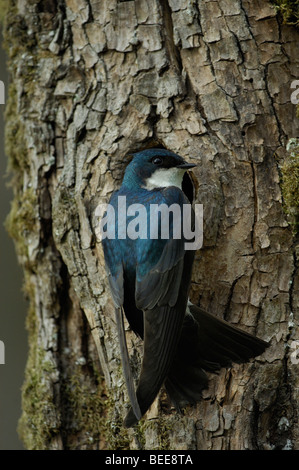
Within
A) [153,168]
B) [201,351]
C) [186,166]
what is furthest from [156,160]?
[201,351]

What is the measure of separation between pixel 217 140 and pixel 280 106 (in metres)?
0.33

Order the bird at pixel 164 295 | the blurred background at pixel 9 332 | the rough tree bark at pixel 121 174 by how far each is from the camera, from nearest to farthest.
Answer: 1. the bird at pixel 164 295
2. the rough tree bark at pixel 121 174
3. the blurred background at pixel 9 332

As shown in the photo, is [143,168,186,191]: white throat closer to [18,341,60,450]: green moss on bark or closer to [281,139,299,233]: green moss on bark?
[281,139,299,233]: green moss on bark

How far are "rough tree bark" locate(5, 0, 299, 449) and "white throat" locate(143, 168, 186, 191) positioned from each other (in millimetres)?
102

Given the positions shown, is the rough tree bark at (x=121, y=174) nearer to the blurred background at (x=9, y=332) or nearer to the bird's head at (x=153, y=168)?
the bird's head at (x=153, y=168)

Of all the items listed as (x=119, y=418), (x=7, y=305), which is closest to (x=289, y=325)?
(x=119, y=418)

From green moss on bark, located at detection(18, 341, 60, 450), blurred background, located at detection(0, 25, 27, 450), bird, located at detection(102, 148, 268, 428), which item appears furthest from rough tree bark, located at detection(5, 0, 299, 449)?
blurred background, located at detection(0, 25, 27, 450)

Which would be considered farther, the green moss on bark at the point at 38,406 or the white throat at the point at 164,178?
the green moss on bark at the point at 38,406

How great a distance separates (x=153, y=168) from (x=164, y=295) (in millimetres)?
622

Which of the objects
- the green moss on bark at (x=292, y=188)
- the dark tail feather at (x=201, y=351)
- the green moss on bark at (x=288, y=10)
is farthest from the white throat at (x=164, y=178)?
the green moss on bark at (x=288, y=10)

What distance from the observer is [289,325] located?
2826mm

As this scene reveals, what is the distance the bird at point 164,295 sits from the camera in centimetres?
264

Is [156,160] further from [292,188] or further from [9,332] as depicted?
[9,332]

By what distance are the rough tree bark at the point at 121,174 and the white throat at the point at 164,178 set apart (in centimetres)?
10
